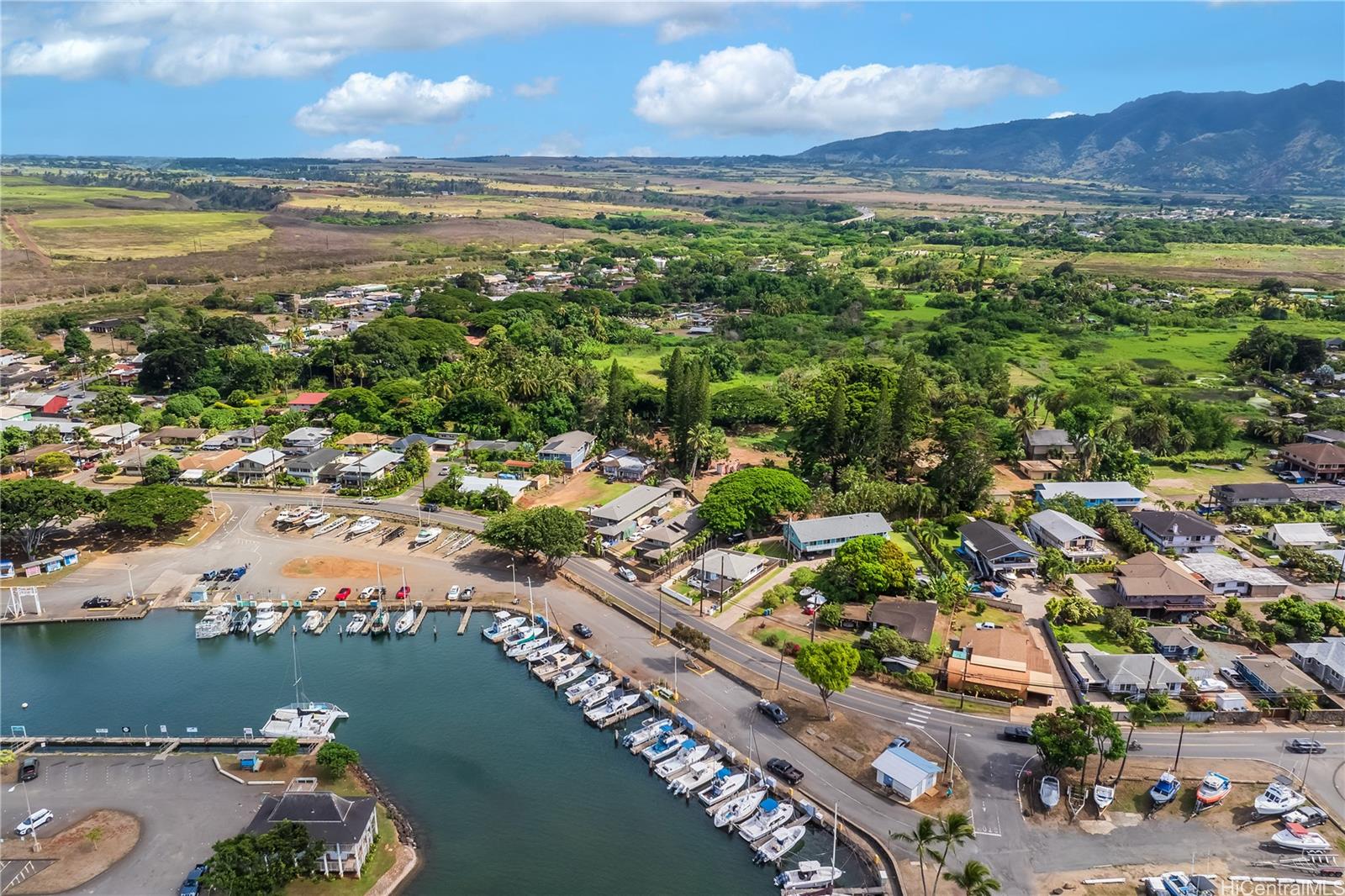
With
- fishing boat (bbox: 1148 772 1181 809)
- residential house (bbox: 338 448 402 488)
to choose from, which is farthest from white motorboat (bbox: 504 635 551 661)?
fishing boat (bbox: 1148 772 1181 809)

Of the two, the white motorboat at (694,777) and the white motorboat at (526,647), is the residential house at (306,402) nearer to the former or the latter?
the white motorboat at (526,647)

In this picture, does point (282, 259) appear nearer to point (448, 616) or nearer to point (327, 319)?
point (327, 319)

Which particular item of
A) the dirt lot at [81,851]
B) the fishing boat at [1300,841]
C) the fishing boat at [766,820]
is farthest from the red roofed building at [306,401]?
the fishing boat at [1300,841]

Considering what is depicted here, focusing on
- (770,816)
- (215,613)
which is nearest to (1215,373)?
(770,816)

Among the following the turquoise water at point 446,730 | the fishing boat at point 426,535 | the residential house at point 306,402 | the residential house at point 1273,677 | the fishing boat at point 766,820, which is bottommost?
the turquoise water at point 446,730

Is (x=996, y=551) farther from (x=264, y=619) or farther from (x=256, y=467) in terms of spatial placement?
(x=256, y=467)
